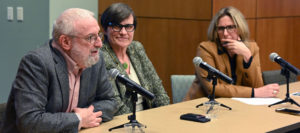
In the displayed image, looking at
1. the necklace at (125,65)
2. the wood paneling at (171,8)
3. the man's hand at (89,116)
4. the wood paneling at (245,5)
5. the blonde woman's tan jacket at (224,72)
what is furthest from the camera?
the wood paneling at (245,5)

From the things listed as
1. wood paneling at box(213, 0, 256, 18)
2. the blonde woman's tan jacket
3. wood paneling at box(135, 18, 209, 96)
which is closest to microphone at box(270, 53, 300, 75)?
the blonde woman's tan jacket

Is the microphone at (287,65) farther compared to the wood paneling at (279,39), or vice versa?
the wood paneling at (279,39)

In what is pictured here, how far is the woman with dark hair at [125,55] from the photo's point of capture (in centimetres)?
286

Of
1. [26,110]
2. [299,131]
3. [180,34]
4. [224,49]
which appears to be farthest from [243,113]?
[180,34]

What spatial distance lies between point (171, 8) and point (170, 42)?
18.5 inches

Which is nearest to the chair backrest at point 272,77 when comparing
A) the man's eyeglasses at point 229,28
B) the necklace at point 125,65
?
the man's eyeglasses at point 229,28

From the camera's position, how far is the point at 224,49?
134 inches

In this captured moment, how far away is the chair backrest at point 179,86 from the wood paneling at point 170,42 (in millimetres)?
1791

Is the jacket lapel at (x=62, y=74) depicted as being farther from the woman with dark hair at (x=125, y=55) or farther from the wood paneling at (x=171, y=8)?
the wood paneling at (x=171, y=8)

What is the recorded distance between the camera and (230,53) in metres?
3.42

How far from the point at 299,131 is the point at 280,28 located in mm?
2777

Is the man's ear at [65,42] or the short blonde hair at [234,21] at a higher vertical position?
the short blonde hair at [234,21]

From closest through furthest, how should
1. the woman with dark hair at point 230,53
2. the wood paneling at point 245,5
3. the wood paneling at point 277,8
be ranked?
1. the woman with dark hair at point 230,53
2. the wood paneling at point 277,8
3. the wood paneling at point 245,5

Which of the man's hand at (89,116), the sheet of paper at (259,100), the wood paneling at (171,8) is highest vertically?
the wood paneling at (171,8)
